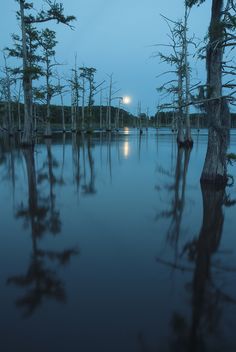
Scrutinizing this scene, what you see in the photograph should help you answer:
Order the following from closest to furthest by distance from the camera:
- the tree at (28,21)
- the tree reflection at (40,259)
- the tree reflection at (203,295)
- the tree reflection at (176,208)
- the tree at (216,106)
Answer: the tree reflection at (203,295) < the tree reflection at (40,259) < the tree reflection at (176,208) < the tree at (216,106) < the tree at (28,21)

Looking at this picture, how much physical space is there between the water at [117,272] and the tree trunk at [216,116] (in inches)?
48.6

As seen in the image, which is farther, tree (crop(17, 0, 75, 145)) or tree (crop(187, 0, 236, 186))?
tree (crop(17, 0, 75, 145))

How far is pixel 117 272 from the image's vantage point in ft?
15.4

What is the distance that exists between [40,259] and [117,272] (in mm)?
Result: 1308

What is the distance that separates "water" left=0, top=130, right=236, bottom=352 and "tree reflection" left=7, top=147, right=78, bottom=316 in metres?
0.02

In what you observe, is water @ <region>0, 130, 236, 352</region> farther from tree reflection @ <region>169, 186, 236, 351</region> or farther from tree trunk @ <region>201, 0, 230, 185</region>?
tree trunk @ <region>201, 0, 230, 185</region>

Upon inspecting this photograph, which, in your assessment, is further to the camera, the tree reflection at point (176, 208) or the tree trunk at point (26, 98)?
the tree trunk at point (26, 98)

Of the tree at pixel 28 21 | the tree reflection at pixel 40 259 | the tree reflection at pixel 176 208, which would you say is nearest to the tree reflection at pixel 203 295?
the tree reflection at pixel 176 208

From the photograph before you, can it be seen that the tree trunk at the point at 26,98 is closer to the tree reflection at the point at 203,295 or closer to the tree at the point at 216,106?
the tree at the point at 216,106

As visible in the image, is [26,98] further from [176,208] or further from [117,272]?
[117,272]

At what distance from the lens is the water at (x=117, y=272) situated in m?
3.28

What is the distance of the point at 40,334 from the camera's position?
10.7 ft

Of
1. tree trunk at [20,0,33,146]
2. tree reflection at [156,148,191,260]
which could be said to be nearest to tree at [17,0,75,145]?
tree trunk at [20,0,33,146]

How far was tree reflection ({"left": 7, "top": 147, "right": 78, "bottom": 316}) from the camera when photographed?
399cm
